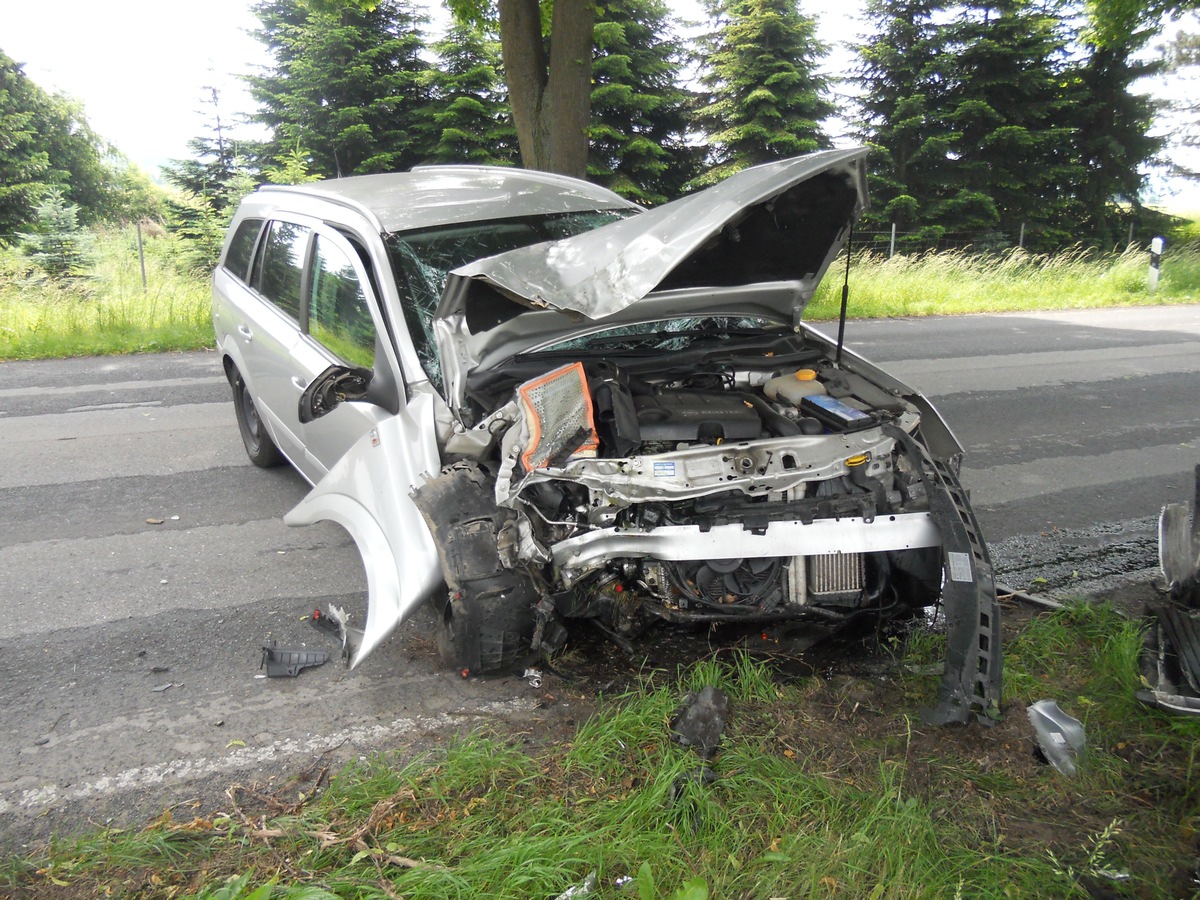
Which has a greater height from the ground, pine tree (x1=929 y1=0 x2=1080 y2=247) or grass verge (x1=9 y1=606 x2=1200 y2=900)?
pine tree (x1=929 y1=0 x2=1080 y2=247)

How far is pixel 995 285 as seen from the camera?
15477mm

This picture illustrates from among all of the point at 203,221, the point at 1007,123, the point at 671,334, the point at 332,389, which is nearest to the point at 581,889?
the point at 332,389

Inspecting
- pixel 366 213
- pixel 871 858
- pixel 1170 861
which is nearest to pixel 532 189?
pixel 366 213

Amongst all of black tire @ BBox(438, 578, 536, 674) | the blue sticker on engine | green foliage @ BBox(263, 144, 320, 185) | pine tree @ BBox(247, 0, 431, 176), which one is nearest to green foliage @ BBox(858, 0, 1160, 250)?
pine tree @ BBox(247, 0, 431, 176)

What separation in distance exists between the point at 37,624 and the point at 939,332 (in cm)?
1026

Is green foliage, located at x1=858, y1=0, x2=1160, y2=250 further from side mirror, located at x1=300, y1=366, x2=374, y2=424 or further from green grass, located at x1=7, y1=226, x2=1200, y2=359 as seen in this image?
side mirror, located at x1=300, y1=366, x2=374, y2=424

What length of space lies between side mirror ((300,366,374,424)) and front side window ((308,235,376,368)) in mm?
136

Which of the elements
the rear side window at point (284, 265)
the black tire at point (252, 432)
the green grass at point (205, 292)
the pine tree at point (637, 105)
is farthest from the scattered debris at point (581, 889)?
the pine tree at point (637, 105)

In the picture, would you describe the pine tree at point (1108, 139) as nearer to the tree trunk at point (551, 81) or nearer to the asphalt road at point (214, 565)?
the asphalt road at point (214, 565)

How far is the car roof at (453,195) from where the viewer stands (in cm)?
415

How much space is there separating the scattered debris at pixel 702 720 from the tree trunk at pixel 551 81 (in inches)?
259

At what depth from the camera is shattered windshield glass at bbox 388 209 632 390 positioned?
3594 mm

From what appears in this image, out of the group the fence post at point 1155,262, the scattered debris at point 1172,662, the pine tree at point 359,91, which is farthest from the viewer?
the pine tree at point 359,91

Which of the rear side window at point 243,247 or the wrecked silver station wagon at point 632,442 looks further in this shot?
the rear side window at point 243,247
